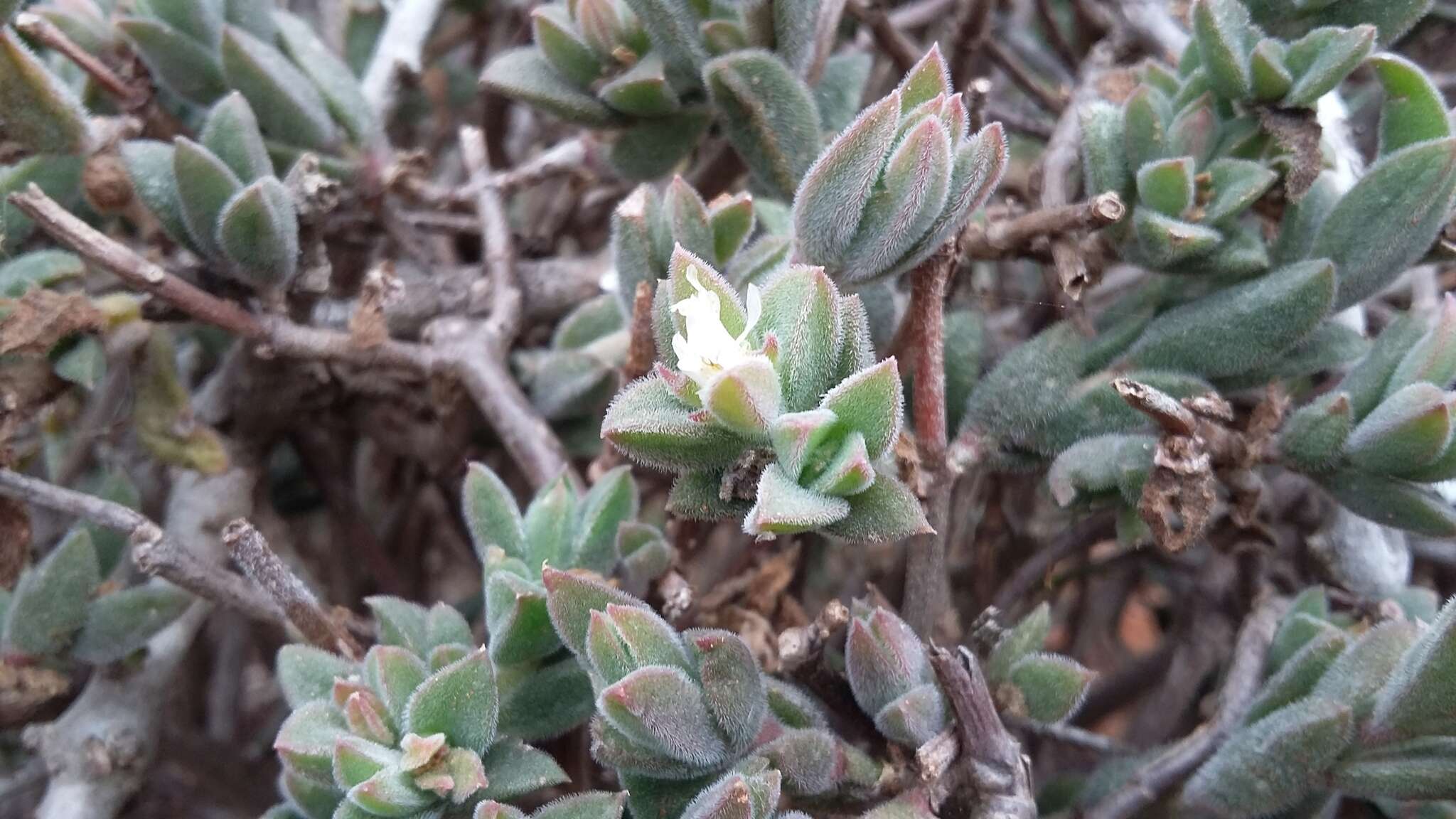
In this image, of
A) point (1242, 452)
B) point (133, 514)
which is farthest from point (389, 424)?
point (1242, 452)

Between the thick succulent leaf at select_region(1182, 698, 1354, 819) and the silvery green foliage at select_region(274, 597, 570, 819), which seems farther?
the thick succulent leaf at select_region(1182, 698, 1354, 819)

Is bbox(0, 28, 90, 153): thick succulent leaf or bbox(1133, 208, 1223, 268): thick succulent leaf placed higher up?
bbox(0, 28, 90, 153): thick succulent leaf

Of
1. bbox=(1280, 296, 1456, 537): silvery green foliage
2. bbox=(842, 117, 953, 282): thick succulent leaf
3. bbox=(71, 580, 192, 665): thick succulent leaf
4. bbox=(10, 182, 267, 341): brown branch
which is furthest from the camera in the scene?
bbox=(71, 580, 192, 665): thick succulent leaf

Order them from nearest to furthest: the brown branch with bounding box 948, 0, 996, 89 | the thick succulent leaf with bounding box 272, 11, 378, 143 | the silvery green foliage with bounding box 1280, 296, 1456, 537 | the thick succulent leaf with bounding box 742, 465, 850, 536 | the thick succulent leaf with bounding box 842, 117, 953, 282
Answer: the thick succulent leaf with bounding box 742, 465, 850, 536
the thick succulent leaf with bounding box 842, 117, 953, 282
the silvery green foliage with bounding box 1280, 296, 1456, 537
the thick succulent leaf with bounding box 272, 11, 378, 143
the brown branch with bounding box 948, 0, 996, 89

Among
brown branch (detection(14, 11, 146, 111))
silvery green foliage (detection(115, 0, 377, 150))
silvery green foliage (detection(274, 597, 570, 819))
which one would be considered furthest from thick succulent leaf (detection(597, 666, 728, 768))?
brown branch (detection(14, 11, 146, 111))

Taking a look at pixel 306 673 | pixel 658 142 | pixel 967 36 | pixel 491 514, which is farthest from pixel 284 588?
pixel 967 36

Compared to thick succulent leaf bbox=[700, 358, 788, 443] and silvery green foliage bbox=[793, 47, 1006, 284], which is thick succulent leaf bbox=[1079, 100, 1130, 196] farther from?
thick succulent leaf bbox=[700, 358, 788, 443]

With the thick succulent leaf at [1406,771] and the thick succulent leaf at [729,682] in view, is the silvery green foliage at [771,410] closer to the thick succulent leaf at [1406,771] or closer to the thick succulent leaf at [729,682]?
→ the thick succulent leaf at [729,682]
